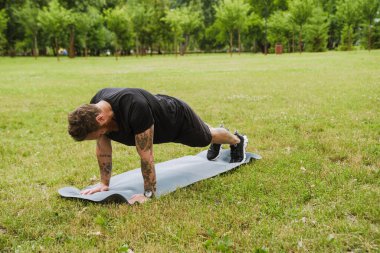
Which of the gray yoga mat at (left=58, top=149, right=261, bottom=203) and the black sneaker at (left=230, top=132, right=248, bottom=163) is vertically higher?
the black sneaker at (left=230, top=132, right=248, bottom=163)

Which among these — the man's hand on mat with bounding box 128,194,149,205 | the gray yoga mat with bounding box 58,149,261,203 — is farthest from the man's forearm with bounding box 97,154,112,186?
the man's hand on mat with bounding box 128,194,149,205

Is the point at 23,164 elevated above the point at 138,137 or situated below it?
below

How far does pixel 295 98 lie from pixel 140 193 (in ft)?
31.1

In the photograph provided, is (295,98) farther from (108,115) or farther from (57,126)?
(108,115)

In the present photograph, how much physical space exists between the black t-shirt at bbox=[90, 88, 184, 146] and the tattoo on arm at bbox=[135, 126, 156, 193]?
0.27 feet

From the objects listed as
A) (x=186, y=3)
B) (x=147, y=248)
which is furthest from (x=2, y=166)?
(x=186, y=3)

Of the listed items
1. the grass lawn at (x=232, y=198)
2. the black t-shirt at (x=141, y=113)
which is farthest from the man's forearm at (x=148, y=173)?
the black t-shirt at (x=141, y=113)

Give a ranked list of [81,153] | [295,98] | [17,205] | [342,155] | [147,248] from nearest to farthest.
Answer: [147,248] → [17,205] → [342,155] → [81,153] → [295,98]

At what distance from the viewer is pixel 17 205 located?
508 centimetres

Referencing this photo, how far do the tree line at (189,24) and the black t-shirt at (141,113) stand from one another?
4964 cm

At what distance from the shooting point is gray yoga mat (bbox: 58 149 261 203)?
16.8 feet

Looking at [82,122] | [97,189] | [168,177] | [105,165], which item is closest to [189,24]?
[168,177]

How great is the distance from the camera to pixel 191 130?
17.7ft

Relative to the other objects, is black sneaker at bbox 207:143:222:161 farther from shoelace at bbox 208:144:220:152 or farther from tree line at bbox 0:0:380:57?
tree line at bbox 0:0:380:57
